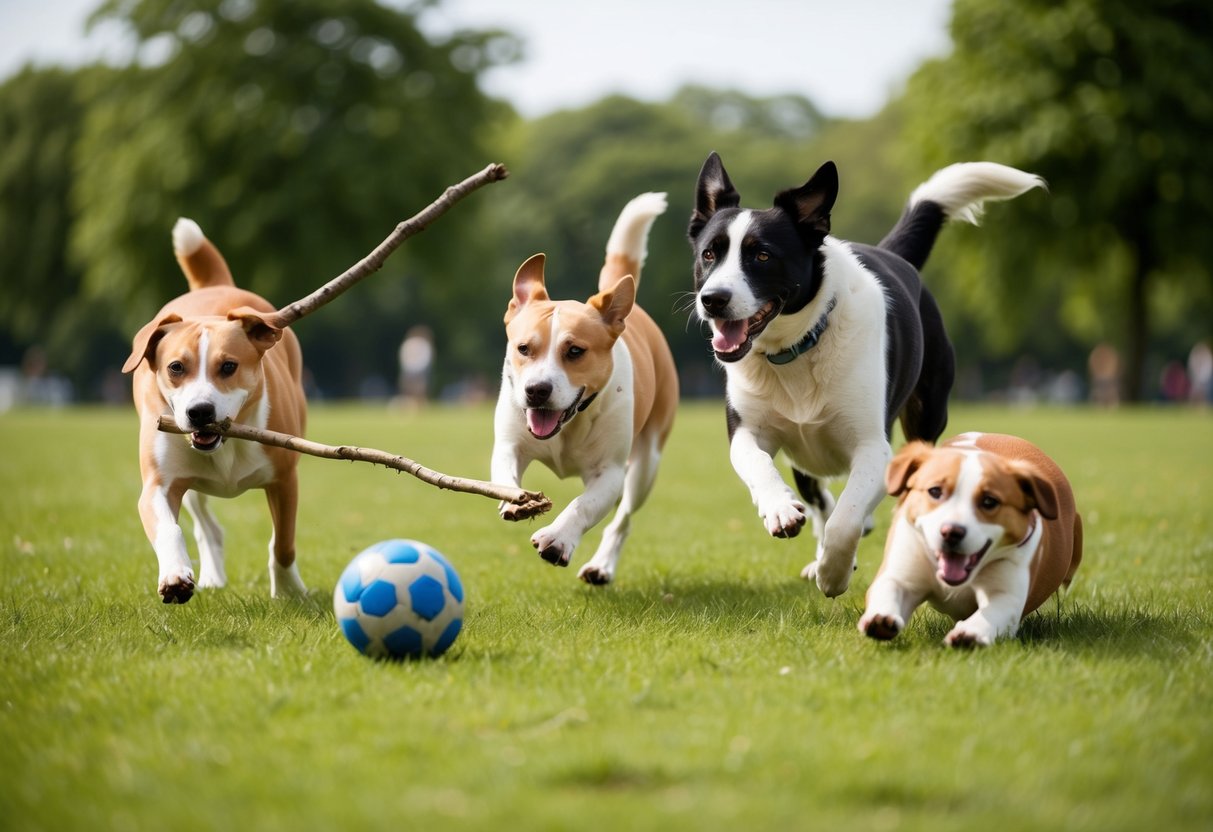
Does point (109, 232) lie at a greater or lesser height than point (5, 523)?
greater

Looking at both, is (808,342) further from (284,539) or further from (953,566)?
(284,539)

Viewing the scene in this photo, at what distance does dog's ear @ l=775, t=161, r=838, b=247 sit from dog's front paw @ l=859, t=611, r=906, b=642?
1.94m

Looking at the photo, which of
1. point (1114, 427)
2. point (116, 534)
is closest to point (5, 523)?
point (116, 534)

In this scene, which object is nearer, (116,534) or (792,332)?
(792,332)

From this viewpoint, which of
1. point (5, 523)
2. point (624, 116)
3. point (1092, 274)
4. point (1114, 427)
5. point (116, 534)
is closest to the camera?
point (116, 534)

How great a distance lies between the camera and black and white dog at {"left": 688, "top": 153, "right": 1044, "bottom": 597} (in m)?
5.66

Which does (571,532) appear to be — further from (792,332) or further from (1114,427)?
(1114,427)

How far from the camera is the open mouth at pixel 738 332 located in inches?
224

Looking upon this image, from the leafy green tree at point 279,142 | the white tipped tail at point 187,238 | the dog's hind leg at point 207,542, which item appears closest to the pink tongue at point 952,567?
the dog's hind leg at point 207,542

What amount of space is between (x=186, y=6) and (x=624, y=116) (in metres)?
35.7

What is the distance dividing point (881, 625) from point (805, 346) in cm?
163

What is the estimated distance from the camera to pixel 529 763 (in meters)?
3.36

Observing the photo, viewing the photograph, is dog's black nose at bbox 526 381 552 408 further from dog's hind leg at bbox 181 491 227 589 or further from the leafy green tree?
the leafy green tree

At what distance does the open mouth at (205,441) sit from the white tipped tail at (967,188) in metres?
4.20
